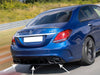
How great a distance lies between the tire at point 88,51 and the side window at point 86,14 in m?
0.58

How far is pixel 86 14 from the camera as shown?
6.22 m

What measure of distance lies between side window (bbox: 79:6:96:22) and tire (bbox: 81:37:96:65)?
0.58 metres

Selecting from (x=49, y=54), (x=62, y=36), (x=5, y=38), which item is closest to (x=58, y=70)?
(x=49, y=54)

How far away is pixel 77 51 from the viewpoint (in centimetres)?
530

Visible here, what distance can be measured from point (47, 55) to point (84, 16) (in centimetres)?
166

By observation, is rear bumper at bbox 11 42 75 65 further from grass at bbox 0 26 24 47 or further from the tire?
grass at bbox 0 26 24 47

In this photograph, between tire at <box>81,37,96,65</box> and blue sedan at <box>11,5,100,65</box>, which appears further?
tire at <box>81,37,96,65</box>

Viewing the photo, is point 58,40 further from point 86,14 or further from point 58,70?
point 86,14

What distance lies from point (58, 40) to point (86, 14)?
156cm

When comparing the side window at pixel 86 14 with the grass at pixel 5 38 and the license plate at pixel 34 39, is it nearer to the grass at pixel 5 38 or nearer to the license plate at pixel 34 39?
the license plate at pixel 34 39

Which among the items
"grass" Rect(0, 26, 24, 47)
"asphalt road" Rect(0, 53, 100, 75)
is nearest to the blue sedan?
Answer: "asphalt road" Rect(0, 53, 100, 75)

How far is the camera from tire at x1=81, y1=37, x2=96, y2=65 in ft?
18.1

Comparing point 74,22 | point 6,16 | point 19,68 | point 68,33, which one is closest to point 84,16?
point 74,22

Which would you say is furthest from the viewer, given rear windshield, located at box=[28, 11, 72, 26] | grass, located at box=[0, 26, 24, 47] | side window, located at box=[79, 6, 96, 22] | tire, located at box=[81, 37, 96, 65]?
grass, located at box=[0, 26, 24, 47]
